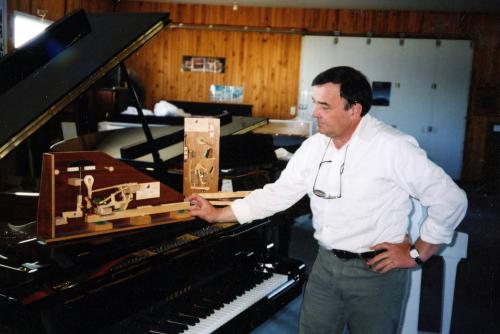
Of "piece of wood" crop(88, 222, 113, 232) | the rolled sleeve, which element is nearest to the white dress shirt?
the rolled sleeve

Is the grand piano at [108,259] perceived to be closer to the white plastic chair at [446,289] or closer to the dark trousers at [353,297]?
the dark trousers at [353,297]

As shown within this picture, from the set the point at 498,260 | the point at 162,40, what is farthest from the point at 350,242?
the point at 162,40

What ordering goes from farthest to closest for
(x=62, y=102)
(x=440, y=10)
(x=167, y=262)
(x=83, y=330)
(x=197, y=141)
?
(x=440, y=10) < (x=197, y=141) < (x=62, y=102) < (x=167, y=262) < (x=83, y=330)

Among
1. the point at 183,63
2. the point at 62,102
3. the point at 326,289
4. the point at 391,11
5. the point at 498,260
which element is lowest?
the point at 498,260

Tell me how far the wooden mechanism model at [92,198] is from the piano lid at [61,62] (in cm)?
29

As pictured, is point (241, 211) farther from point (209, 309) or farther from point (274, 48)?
point (274, 48)

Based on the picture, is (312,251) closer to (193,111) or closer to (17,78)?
(17,78)

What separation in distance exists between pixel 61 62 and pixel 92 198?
0.85 m

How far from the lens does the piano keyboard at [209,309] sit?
5.16 feet

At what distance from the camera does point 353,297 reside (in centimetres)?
180

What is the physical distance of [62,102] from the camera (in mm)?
1769

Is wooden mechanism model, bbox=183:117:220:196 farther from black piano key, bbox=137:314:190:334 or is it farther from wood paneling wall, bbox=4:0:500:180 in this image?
wood paneling wall, bbox=4:0:500:180

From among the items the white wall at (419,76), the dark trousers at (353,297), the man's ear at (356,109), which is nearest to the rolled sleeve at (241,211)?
the dark trousers at (353,297)

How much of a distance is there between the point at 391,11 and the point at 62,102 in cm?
858
